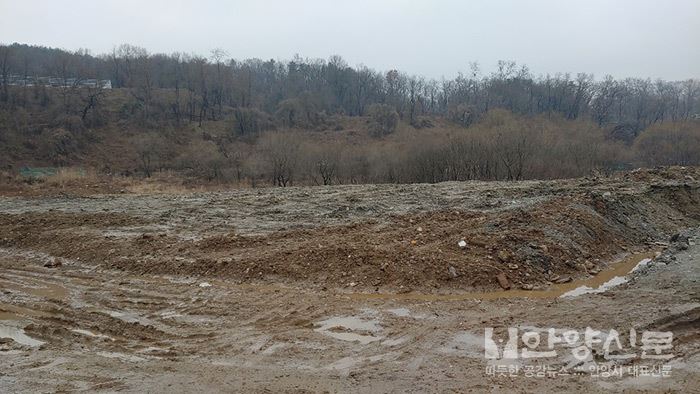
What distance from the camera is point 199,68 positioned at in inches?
3349

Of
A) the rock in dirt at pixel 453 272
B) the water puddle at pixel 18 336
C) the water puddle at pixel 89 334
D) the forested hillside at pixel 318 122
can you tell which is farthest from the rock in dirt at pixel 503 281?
the forested hillside at pixel 318 122

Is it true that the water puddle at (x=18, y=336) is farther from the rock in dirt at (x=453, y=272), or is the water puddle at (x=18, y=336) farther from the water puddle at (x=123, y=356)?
the rock in dirt at (x=453, y=272)

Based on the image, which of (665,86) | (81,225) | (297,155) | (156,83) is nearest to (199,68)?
(156,83)

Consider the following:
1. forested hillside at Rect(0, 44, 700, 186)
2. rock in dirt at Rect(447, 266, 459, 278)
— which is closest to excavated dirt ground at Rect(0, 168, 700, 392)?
rock in dirt at Rect(447, 266, 459, 278)

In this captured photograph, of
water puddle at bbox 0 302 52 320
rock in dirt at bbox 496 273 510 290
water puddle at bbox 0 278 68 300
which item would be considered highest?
rock in dirt at bbox 496 273 510 290

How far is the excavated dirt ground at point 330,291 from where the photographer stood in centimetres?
554

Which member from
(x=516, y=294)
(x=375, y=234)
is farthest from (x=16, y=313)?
(x=516, y=294)

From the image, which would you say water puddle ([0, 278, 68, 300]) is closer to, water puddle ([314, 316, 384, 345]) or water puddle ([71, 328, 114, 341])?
water puddle ([71, 328, 114, 341])

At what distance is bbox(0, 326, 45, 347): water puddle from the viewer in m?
6.75

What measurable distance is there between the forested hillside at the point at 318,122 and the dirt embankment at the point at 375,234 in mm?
19210

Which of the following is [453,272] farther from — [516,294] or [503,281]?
[516,294]

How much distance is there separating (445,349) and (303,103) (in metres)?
78.9

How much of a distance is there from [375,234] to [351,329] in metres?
4.52

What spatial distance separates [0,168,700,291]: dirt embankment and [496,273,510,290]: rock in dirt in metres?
0.06
